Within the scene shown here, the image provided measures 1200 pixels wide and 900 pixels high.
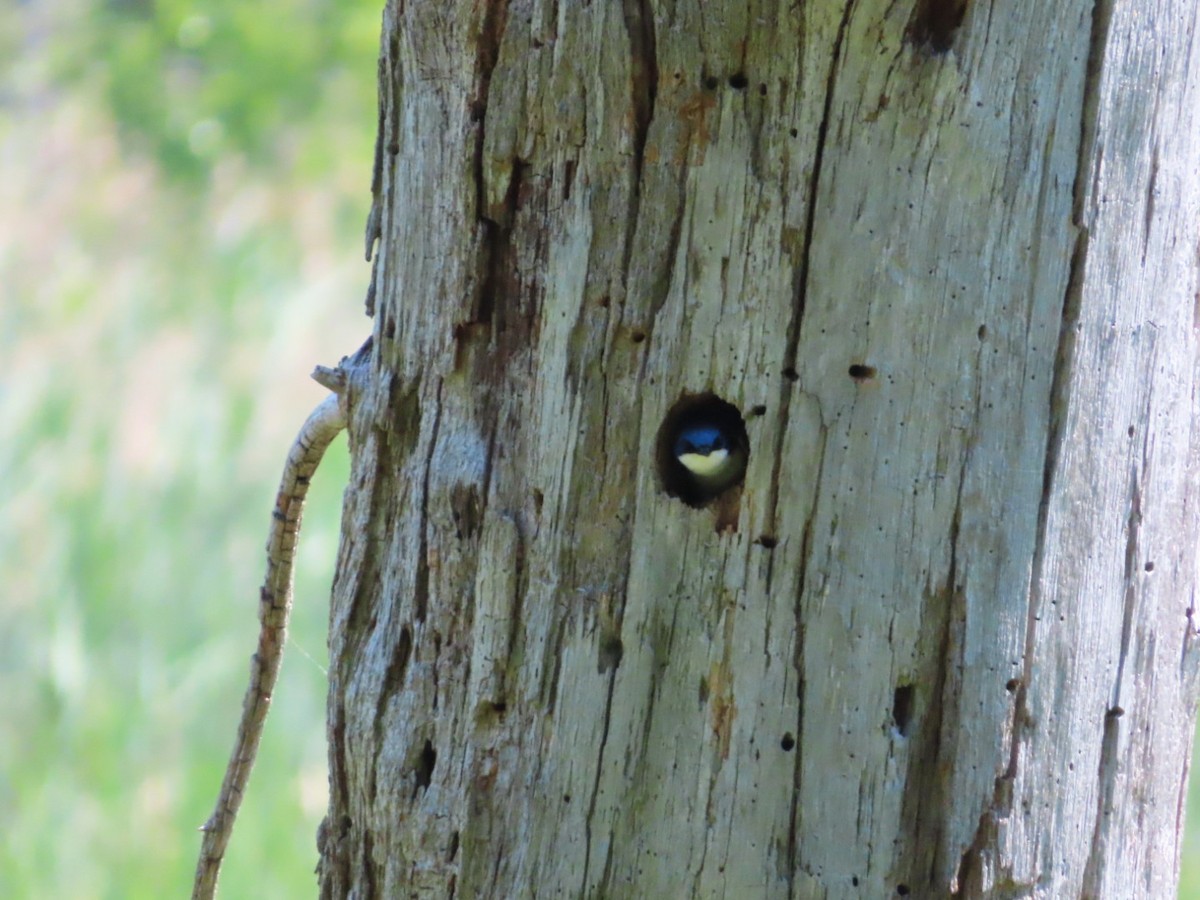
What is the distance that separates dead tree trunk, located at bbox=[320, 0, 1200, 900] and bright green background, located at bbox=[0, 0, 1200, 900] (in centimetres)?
220

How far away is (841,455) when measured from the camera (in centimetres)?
138

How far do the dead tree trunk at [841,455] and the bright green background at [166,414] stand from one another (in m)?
2.20

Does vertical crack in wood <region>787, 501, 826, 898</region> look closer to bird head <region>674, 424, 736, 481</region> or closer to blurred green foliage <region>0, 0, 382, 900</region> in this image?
bird head <region>674, 424, 736, 481</region>

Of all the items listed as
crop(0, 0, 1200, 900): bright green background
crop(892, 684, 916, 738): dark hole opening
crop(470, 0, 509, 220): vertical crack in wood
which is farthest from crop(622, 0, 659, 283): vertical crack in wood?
crop(0, 0, 1200, 900): bright green background

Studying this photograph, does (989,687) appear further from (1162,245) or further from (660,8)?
(660,8)

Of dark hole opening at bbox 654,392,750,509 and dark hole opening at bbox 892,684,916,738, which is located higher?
dark hole opening at bbox 654,392,750,509

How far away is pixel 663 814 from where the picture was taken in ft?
4.62

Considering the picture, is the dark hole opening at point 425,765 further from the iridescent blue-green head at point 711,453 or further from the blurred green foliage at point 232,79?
the blurred green foliage at point 232,79

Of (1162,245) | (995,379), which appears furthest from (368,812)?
(1162,245)

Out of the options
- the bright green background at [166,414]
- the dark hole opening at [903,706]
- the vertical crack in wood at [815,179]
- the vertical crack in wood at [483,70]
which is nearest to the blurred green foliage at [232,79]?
the bright green background at [166,414]

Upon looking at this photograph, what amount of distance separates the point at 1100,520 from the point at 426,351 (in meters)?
0.77

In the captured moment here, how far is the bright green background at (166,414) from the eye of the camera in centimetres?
360

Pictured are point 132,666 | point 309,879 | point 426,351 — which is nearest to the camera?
point 426,351

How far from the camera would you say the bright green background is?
3602mm
